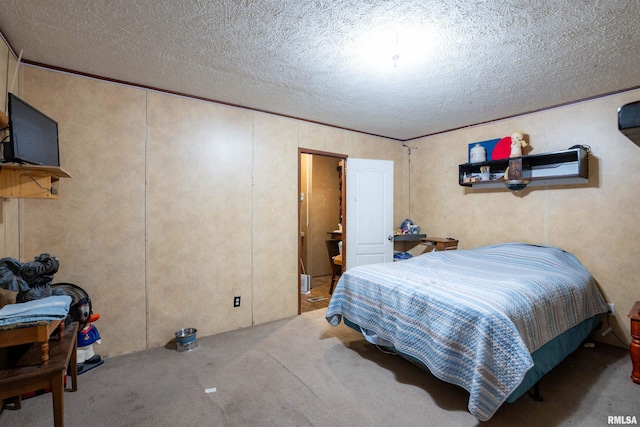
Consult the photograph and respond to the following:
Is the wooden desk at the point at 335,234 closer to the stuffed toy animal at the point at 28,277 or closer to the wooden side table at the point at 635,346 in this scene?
the wooden side table at the point at 635,346

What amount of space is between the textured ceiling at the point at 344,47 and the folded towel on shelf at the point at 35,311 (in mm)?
1663

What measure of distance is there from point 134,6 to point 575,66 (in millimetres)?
3087

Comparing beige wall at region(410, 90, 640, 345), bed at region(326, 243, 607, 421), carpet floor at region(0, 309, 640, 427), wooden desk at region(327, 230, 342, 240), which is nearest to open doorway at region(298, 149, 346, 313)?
wooden desk at region(327, 230, 342, 240)

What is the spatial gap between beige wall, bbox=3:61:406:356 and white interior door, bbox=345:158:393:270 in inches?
32.3

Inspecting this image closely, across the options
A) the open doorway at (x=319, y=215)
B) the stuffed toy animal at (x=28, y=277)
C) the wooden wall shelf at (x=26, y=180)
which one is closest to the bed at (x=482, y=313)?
the stuffed toy animal at (x=28, y=277)

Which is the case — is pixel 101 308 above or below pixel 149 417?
above

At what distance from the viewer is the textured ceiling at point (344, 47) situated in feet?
5.50

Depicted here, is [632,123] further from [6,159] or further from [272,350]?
[6,159]

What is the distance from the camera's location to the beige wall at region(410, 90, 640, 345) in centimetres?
→ 278

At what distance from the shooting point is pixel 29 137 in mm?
1777

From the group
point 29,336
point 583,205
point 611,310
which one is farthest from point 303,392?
point 583,205

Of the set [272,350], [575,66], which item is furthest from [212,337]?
[575,66]

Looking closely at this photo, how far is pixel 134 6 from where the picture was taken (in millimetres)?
1665

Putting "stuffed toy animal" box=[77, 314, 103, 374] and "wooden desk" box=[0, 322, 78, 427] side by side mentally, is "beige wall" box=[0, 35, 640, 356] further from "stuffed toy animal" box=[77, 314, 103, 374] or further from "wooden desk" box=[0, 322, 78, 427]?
"wooden desk" box=[0, 322, 78, 427]
